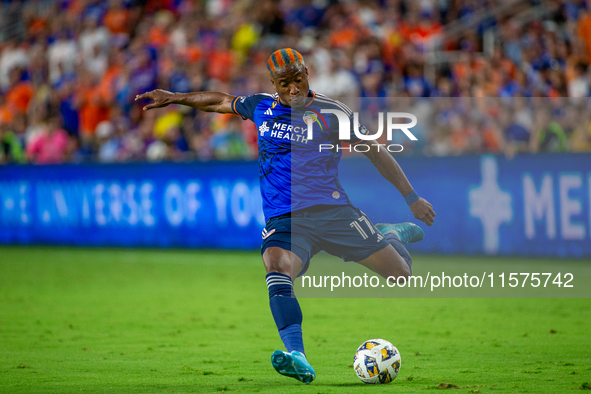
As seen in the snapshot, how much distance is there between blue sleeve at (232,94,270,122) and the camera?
249 inches

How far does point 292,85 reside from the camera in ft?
19.3

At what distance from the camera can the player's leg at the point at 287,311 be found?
16.8 ft

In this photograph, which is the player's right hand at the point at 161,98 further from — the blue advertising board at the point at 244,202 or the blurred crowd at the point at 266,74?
the blurred crowd at the point at 266,74

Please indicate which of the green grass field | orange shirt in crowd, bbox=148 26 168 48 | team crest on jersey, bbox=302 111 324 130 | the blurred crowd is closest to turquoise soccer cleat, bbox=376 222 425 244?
the green grass field

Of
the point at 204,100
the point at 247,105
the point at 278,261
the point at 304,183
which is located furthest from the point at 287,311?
the point at 204,100

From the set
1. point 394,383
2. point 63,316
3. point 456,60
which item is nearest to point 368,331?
point 394,383

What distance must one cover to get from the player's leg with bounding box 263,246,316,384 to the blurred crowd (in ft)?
24.4

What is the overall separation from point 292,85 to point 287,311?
5.42 feet

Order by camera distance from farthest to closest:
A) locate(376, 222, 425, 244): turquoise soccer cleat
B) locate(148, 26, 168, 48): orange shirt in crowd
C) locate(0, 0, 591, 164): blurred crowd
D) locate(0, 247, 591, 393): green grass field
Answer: locate(148, 26, 168, 48): orange shirt in crowd
locate(0, 0, 591, 164): blurred crowd
locate(376, 222, 425, 244): turquoise soccer cleat
locate(0, 247, 591, 393): green grass field

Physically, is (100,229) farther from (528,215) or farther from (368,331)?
(368,331)

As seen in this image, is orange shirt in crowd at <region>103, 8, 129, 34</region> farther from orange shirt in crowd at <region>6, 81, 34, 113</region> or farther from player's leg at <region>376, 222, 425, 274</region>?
player's leg at <region>376, 222, 425, 274</region>

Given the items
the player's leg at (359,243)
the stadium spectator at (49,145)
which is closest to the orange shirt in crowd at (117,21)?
the stadium spectator at (49,145)

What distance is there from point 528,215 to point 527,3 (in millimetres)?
5471

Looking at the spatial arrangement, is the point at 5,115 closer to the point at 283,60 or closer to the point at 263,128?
the point at 263,128
